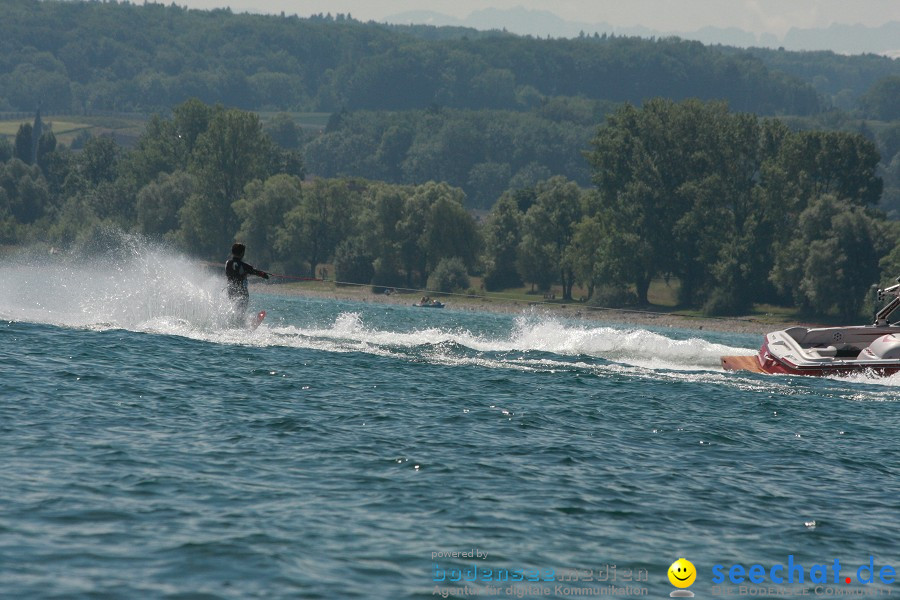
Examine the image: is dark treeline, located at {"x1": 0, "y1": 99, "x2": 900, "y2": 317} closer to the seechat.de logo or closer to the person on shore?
the person on shore

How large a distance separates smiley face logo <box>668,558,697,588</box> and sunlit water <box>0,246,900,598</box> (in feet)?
0.38

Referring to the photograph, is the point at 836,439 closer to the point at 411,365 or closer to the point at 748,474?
the point at 748,474

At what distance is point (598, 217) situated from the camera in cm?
11469

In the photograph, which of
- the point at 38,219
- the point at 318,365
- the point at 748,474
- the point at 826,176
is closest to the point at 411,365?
the point at 318,365

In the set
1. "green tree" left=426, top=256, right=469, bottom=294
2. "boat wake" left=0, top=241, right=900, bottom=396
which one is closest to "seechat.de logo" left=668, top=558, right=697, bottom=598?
"boat wake" left=0, top=241, right=900, bottom=396

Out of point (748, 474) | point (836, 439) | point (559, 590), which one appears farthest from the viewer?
point (836, 439)

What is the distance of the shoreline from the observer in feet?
321

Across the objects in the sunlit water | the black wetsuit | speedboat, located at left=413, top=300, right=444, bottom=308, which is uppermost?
the black wetsuit

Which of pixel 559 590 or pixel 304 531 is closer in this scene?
pixel 559 590

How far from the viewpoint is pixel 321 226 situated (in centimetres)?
12706

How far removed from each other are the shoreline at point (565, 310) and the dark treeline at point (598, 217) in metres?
2.97

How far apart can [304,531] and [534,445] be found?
715cm

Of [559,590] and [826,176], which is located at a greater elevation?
[826,176]

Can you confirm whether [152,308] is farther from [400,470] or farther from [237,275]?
[400,470]
